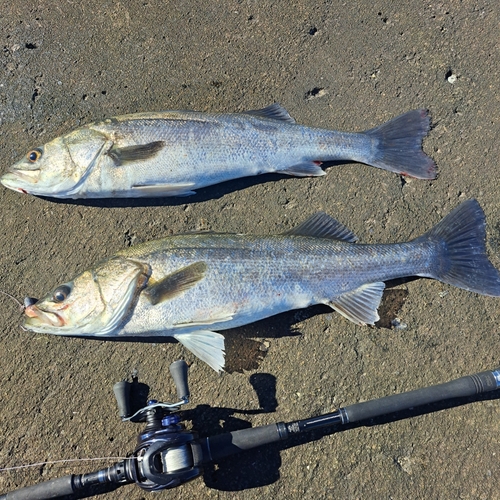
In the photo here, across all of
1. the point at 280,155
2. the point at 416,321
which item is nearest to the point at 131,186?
the point at 280,155

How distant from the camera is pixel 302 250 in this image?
2904 mm

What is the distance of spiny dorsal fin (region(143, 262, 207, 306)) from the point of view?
2693 mm

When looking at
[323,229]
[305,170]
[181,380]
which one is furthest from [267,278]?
[305,170]

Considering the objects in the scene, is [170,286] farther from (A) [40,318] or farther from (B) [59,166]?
(B) [59,166]

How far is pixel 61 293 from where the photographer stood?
8.89 ft

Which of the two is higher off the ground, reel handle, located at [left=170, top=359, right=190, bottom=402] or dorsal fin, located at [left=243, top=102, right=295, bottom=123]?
dorsal fin, located at [left=243, top=102, right=295, bottom=123]

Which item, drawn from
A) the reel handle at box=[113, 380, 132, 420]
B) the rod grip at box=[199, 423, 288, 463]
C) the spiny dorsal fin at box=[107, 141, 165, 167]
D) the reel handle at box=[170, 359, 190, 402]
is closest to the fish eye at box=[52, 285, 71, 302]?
A: the reel handle at box=[113, 380, 132, 420]

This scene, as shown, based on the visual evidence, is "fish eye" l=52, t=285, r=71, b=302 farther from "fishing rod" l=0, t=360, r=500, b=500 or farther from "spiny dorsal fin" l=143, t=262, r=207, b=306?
"fishing rod" l=0, t=360, r=500, b=500

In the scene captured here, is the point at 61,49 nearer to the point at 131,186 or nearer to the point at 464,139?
the point at 131,186

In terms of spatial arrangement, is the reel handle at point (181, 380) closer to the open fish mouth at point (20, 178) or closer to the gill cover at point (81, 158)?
the gill cover at point (81, 158)

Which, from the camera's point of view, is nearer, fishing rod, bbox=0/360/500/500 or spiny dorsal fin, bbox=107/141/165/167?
fishing rod, bbox=0/360/500/500

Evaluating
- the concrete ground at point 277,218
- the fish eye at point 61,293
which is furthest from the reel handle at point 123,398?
the fish eye at point 61,293

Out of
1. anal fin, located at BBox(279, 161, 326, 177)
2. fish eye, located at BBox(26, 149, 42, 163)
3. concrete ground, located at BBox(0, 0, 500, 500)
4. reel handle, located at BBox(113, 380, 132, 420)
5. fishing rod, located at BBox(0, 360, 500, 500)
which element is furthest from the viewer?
anal fin, located at BBox(279, 161, 326, 177)

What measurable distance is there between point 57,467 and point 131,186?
2150mm
